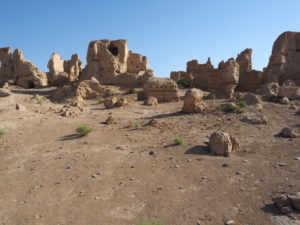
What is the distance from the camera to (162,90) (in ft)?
44.6

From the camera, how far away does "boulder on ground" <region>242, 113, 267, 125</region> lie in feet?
24.8

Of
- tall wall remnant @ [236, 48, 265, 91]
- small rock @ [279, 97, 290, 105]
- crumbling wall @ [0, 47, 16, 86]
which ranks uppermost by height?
crumbling wall @ [0, 47, 16, 86]

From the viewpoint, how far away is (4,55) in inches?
862

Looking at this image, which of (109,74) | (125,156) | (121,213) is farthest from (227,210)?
(109,74)

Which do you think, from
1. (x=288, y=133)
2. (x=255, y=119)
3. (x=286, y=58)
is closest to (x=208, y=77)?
(x=286, y=58)

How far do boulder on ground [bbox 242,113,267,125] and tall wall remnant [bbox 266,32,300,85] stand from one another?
938 cm

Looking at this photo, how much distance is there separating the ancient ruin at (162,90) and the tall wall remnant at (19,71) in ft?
38.5

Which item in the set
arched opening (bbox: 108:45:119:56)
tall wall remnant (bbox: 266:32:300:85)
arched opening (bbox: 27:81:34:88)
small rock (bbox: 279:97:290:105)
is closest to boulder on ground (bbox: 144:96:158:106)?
small rock (bbox: 279:97:290:105)

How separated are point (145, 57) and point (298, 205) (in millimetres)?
18785

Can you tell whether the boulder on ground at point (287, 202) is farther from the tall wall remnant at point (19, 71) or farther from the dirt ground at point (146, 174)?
the tall wall remnant at point (19, 71)

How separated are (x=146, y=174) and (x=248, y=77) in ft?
50.5

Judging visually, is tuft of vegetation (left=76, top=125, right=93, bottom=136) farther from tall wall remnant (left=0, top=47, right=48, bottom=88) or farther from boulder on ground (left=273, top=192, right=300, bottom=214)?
tall wall remnant (left=0, top=47, right=48, bottom=88)

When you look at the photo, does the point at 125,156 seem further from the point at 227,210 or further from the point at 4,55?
the point at 4,55

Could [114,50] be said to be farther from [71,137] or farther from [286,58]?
[71,137]
